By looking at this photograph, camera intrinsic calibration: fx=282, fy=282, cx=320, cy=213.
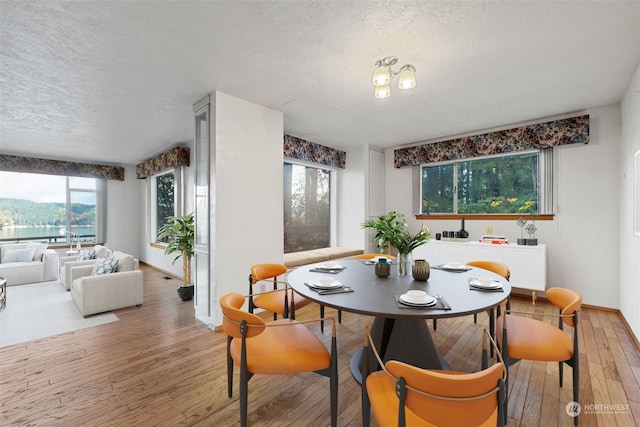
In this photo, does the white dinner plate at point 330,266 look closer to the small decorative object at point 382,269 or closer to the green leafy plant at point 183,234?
the small decorative object at point 382,269

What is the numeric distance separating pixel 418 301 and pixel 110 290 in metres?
3.80

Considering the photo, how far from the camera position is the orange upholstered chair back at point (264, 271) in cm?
264

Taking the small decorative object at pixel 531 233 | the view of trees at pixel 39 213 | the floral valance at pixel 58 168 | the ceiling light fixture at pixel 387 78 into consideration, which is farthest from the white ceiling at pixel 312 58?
the view of trees at pixel 39 213

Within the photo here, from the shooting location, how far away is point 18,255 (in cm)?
521

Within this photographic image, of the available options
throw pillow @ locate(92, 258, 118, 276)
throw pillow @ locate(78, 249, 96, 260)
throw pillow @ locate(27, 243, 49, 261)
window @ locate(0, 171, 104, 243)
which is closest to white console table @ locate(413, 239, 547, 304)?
throw pillow @ locate(92, 258, 118, 276)

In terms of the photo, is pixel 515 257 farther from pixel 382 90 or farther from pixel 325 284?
pixel 325 284

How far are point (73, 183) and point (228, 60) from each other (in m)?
6.44

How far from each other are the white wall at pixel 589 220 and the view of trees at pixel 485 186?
0.35 metres

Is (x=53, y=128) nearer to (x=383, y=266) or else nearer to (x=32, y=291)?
(x=32, y=291)

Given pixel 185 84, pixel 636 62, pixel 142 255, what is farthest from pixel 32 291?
pixel 636 62

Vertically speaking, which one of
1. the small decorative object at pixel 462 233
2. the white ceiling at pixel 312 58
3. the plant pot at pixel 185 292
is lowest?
the plant pot at pixel 185 292

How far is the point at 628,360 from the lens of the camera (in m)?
2.36

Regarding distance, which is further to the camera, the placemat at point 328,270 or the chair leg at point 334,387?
the placemat at point 328,270

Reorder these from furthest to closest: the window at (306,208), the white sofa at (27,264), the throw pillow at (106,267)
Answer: the window at (306,208) → the white sofa at (27,264) → the throw pillow at (106,267)
